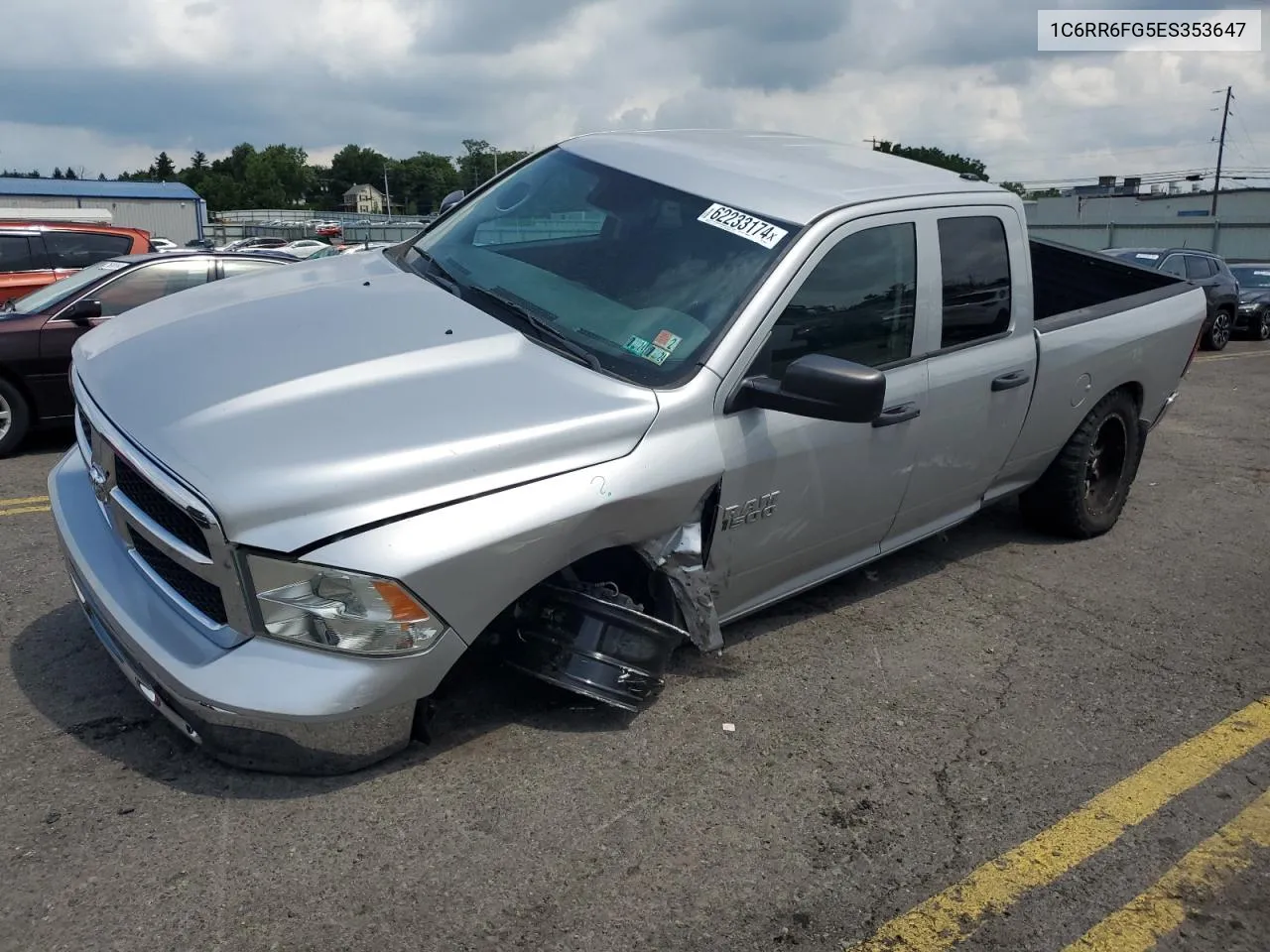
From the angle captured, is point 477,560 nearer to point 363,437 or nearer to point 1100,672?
point 363,437

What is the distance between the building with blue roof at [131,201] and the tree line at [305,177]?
180ft

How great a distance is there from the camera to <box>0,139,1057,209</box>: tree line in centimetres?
11931

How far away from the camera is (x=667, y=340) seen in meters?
3.32

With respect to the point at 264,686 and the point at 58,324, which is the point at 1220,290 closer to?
the point at 58,324

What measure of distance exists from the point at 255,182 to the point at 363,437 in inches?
5253

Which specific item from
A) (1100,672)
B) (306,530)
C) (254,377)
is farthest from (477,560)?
(1100,672)

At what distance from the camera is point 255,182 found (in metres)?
124

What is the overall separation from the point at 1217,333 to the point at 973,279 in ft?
48.9

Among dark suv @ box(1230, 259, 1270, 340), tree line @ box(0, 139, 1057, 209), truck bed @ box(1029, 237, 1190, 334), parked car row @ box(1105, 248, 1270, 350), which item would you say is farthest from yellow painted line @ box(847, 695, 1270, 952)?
tree line @ box(0, 139, 1057, 209)

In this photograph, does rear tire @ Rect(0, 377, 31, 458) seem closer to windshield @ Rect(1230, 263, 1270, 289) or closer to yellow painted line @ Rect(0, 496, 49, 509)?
yellow painted line @ Rect(0, 496, 49, 509)

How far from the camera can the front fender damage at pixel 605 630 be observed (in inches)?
121

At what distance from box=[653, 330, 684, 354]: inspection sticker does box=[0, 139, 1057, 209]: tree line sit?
107 metres

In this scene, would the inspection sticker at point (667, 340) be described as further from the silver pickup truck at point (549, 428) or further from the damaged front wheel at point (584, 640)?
the damaged front wheel at point (584, 640)

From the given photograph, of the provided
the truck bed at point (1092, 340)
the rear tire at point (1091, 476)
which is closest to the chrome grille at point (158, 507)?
the truck bed at point (1092, 340)
